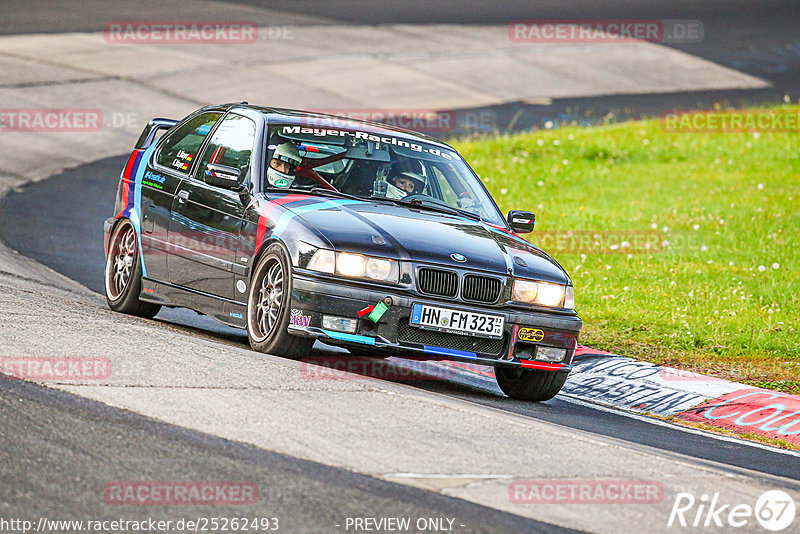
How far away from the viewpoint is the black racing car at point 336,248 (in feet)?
25.6

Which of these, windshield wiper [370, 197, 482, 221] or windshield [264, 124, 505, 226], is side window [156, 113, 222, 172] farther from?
windshield wiper [370, 197, 482, 221]

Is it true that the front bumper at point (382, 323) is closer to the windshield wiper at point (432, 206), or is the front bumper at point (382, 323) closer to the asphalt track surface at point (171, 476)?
the windshield wiper at point (432, 206)

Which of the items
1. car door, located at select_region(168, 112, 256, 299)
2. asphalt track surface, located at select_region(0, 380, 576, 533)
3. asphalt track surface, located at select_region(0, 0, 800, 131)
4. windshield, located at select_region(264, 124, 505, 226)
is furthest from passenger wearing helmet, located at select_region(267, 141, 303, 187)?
asphalt track surface, located at select_region(0, 0, 800, 131)

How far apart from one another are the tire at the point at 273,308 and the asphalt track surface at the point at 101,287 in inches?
35.4

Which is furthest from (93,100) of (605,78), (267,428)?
(267,428)

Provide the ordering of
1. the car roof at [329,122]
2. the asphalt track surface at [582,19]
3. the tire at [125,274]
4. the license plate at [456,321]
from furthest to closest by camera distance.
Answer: the asphalt track surface at [582,19] → the tire at [125,274] → the car roof at [329,122] → the license plate at [456,321]

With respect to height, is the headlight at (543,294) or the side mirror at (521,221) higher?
the side mirror at (521,221)

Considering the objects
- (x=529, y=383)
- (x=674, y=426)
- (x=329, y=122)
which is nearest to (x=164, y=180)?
(x=329, y=122)

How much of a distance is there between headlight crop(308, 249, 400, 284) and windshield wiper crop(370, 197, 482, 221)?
43.9 inches

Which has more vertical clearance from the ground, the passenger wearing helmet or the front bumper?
the passenger wearing helmet

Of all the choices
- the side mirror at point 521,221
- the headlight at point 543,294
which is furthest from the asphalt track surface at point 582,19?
the headlight at point 543,294

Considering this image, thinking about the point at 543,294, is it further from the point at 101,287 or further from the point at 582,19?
the point at 582,19

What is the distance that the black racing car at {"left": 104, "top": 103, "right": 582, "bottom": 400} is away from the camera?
7.79 metres

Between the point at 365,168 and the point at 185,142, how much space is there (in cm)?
172
